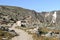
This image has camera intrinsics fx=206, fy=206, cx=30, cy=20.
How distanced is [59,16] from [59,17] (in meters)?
0.95

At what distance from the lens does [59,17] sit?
94688mm

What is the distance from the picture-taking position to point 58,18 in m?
96.4

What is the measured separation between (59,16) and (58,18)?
4.32 feet

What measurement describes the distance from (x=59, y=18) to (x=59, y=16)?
1424 mm

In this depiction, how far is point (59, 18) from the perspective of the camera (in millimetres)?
94438

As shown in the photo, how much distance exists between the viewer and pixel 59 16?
9550cm

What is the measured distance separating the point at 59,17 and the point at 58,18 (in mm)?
1760

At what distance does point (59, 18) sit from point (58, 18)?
195cm
